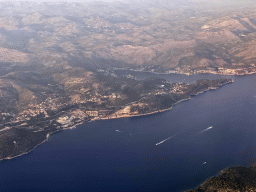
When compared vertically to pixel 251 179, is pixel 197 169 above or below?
below

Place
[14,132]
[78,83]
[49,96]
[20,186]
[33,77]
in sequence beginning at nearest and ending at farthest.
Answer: [20,186] < [14,132] < [49,96] < [78,83] < [33,77]

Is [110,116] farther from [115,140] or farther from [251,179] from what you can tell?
[251,179]

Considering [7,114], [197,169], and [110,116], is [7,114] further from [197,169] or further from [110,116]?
[197,169]

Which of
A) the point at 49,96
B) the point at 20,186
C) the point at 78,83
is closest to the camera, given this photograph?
the point at 20,186

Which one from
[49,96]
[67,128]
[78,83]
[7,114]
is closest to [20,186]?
[67,128]

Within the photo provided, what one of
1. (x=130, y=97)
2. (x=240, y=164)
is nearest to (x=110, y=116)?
(x=130, y=97)

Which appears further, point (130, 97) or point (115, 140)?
point (130, 97)
